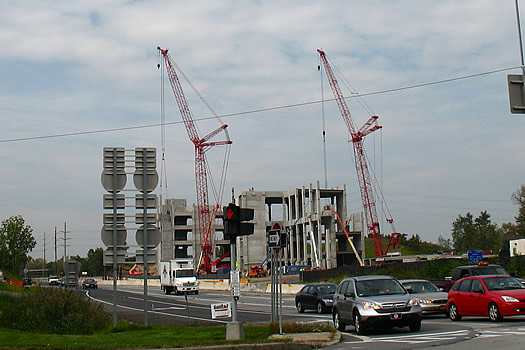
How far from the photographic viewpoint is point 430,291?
82.4 ft

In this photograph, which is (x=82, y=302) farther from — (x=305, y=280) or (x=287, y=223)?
(x=287, y=223)

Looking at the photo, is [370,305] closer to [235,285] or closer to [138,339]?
[235,285]

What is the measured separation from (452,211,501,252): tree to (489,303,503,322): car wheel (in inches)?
4476

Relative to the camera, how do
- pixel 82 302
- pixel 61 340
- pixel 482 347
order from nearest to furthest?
pixel 482 347, pixel 61 340, pixel 82 302

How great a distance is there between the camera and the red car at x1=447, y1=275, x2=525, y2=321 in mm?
19828

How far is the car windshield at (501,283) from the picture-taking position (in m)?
20.8

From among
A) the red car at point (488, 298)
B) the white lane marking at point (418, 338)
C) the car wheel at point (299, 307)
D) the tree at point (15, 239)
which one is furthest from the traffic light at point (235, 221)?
the tree at point (15, 239)

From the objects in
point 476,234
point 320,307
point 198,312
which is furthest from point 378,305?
point 476,234

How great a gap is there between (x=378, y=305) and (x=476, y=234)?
13600 cm

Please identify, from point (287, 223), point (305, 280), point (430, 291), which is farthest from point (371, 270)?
point (287, 223)

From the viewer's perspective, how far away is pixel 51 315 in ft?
71.1

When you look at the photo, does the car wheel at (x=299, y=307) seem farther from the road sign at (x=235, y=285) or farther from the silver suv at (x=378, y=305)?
the road sign at (x=235, y=285)

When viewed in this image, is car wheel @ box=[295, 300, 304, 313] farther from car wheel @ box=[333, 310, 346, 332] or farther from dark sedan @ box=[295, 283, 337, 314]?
car wheel @ box=[333, 310, 346, 332]

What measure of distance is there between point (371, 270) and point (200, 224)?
241 feet
